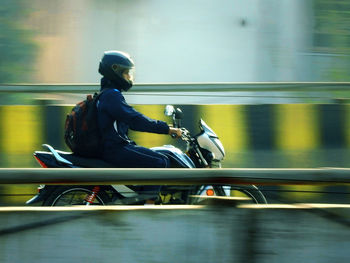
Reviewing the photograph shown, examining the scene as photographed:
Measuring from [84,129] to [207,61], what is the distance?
405 inches

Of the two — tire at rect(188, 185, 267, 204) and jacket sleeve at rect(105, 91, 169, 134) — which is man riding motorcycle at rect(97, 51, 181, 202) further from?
tire at rect(188, 185, 267, 204)

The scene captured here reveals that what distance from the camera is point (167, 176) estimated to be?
3660 millimetres

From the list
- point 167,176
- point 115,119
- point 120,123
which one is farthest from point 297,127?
point 167,176

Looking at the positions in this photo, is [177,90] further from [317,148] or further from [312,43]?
[312,43]

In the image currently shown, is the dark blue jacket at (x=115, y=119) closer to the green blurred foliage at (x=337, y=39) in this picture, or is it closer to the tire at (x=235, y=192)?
the tire at (x=235, y=192)

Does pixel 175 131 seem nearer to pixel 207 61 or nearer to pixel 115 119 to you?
pixel 115 119

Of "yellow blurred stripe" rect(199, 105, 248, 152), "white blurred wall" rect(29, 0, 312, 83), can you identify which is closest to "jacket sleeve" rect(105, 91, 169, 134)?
"yellow blurred stripe" rect(199, 105, 248, 152)

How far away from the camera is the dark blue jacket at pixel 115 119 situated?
5.47 meters

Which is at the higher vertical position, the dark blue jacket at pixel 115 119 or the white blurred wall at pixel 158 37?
the white blurred wall at pixel 158 37

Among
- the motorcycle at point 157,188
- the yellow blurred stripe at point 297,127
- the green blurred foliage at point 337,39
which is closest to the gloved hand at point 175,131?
the motorcycle at point 157,188

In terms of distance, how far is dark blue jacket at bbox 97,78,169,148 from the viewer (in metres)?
5.47

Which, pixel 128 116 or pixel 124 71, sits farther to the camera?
pixel 124 71

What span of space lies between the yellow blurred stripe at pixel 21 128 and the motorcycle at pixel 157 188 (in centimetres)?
310

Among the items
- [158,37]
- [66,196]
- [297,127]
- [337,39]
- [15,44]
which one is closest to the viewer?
[66,196]
